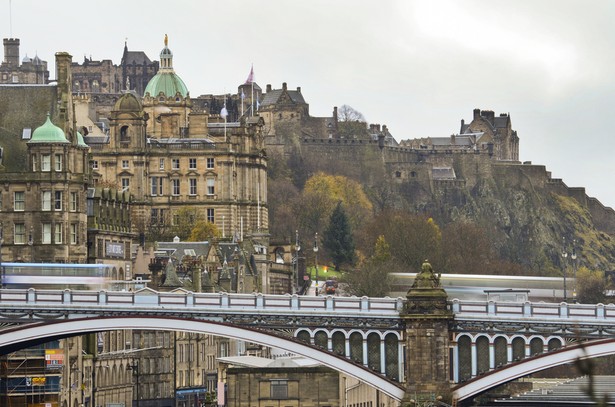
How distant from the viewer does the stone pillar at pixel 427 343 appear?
4835 inches

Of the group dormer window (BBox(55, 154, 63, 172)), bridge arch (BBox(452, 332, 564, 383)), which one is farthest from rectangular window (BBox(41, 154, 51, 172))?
bridge arch (BBox(452, 332, 564, 383))

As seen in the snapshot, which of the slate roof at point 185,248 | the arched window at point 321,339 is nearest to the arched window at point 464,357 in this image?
the arched window at point 321,339

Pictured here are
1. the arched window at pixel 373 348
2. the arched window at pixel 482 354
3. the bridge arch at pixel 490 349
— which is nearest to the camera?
the bridge arch at pixel 490 349

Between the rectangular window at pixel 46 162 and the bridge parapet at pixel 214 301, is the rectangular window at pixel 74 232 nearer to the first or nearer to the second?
the rectangular window at pixel 46 162

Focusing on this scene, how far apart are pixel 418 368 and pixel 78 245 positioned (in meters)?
41.4

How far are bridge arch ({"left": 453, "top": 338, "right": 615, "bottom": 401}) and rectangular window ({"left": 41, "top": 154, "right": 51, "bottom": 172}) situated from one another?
43.1 m

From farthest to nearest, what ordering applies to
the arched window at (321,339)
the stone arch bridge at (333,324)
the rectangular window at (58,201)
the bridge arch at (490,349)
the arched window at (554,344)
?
1. the rectangular window at (58,201)
2. the arched window at (321,339)
3. the stone arch bridge at (333,324)
4. the bridge arch at (490,349)
5. the arched window at (554,344)

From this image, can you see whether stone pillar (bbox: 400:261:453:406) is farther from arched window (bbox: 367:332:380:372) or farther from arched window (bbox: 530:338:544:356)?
arched window (bbox: 530:338:544:356)

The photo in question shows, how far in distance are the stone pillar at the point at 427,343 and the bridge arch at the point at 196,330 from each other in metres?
1.11

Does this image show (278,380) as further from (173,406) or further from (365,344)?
(365,344)

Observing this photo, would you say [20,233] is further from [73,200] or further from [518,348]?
[518,348]

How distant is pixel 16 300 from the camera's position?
124 metres

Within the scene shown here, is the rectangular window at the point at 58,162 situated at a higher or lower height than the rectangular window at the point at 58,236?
higher

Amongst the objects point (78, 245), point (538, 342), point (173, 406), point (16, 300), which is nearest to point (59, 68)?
point (78, 245)
